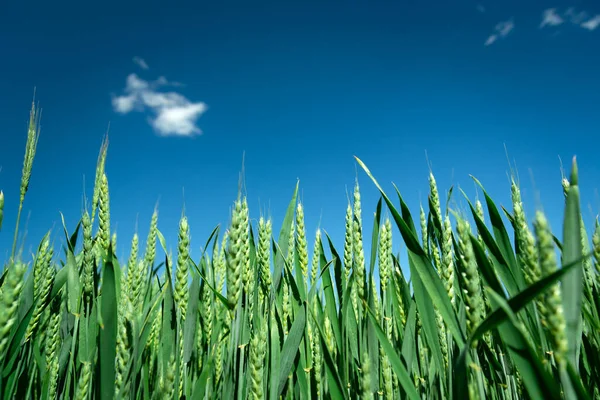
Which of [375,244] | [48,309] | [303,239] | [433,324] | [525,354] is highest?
[303,239]

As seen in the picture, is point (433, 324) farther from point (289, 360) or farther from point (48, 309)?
point (48, 309)

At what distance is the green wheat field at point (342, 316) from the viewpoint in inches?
30.3

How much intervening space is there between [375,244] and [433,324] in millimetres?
404

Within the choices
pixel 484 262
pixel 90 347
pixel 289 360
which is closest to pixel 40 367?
pixel 90 347

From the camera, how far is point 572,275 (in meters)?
0.72

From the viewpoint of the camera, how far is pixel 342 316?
1516mm

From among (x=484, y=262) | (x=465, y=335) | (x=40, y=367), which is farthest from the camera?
(x=40, y=367)

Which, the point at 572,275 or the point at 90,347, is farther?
the point at 90,347

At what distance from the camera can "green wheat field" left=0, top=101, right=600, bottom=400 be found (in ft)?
2.53

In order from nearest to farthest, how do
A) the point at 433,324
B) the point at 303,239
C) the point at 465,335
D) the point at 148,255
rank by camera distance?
the point at 465,335 → the point at 433,324 → the point at 303,239 → the point at 148,255

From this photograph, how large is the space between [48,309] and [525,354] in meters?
2.14

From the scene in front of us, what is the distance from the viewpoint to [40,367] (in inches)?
65.9

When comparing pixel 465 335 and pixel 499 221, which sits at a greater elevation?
pixel 499 221

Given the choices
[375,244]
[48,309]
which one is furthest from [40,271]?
[375,244]
